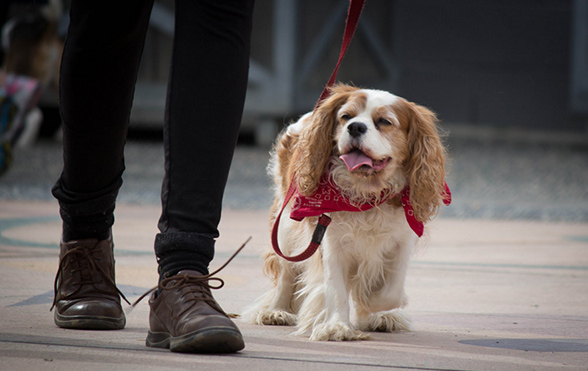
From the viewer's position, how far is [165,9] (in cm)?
1279

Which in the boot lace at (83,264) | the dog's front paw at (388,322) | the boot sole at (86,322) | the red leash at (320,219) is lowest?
the boot sole at (86,322)

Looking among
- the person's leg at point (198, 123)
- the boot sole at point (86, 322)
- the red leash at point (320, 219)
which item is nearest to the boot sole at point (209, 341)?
the person's leg at point (198, 123)

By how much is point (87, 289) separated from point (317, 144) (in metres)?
0.92

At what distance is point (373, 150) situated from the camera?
287 cm

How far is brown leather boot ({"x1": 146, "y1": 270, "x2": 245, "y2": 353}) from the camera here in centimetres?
224

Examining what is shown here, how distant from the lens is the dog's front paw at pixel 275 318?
309 centimetres

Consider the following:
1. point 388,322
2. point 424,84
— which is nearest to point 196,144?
point 388,322

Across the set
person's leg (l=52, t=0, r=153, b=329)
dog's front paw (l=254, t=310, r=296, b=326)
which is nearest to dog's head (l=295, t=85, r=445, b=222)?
dog's front paw (l=254, t=310, r=296, b=326)

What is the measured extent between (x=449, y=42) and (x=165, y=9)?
731cm

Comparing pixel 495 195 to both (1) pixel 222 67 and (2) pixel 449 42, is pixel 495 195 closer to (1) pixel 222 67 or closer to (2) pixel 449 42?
(1) pixel 222 67

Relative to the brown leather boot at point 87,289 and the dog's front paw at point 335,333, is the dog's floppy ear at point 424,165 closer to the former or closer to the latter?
the dog's front paw at point 335,333

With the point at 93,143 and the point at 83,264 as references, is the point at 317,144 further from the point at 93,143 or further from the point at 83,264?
the point at 83,264

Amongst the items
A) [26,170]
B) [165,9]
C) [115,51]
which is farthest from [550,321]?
[165,9]

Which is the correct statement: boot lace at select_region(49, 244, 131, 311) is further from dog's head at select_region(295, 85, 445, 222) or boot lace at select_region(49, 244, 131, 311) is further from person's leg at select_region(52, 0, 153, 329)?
dog's head at select_region(295, 85, 445, 222)
